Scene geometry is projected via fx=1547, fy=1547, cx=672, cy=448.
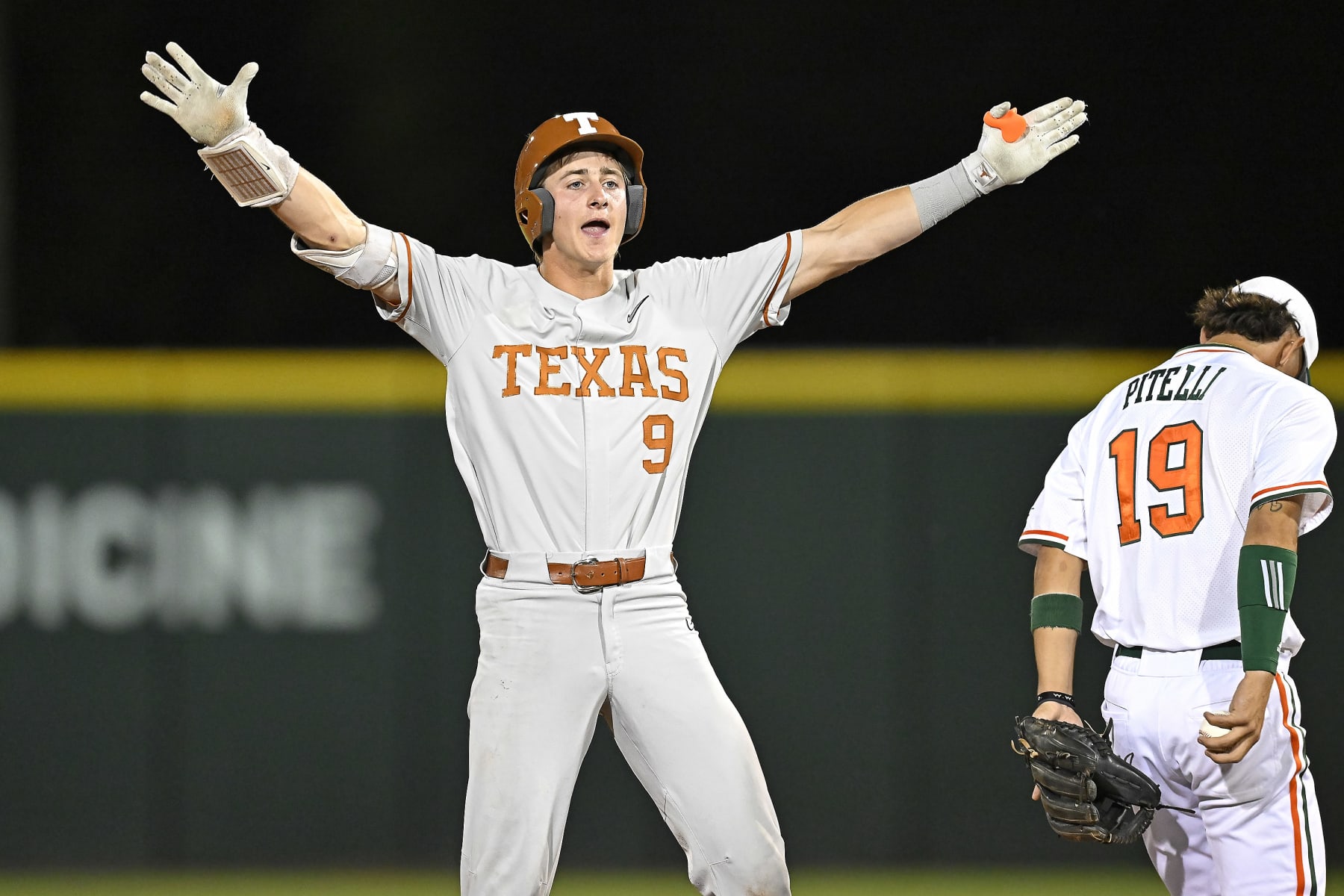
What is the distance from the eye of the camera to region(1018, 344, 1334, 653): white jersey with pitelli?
119 inches

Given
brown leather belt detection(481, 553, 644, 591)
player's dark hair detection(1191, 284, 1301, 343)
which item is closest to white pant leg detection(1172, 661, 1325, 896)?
player's dark hair detection(1191, 284, 1301, 343)

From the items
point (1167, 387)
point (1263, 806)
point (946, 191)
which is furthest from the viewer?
point (946, 191)

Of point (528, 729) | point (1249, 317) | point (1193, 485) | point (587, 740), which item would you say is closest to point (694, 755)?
point (587, 740)

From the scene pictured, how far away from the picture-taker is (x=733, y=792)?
328cm

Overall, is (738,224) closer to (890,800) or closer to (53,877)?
(890,800)

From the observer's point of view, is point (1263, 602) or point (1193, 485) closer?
point (1263, 602)

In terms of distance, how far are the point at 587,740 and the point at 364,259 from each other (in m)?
1.14

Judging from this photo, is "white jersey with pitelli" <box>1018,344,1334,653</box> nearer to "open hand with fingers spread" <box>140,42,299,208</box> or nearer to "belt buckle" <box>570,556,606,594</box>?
"belt buckle" <box>570,556,606,594</box>

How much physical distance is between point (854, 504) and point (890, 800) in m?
1.06

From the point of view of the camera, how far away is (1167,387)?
322 centimetres

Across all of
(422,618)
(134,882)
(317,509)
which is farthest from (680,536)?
(134,882)

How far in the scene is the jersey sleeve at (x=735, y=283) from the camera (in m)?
3.59

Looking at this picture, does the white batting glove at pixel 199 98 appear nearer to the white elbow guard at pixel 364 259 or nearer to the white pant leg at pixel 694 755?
the white elbow guard at pixel 364 259

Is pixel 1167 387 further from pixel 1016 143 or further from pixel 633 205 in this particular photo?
pixel 633 205
